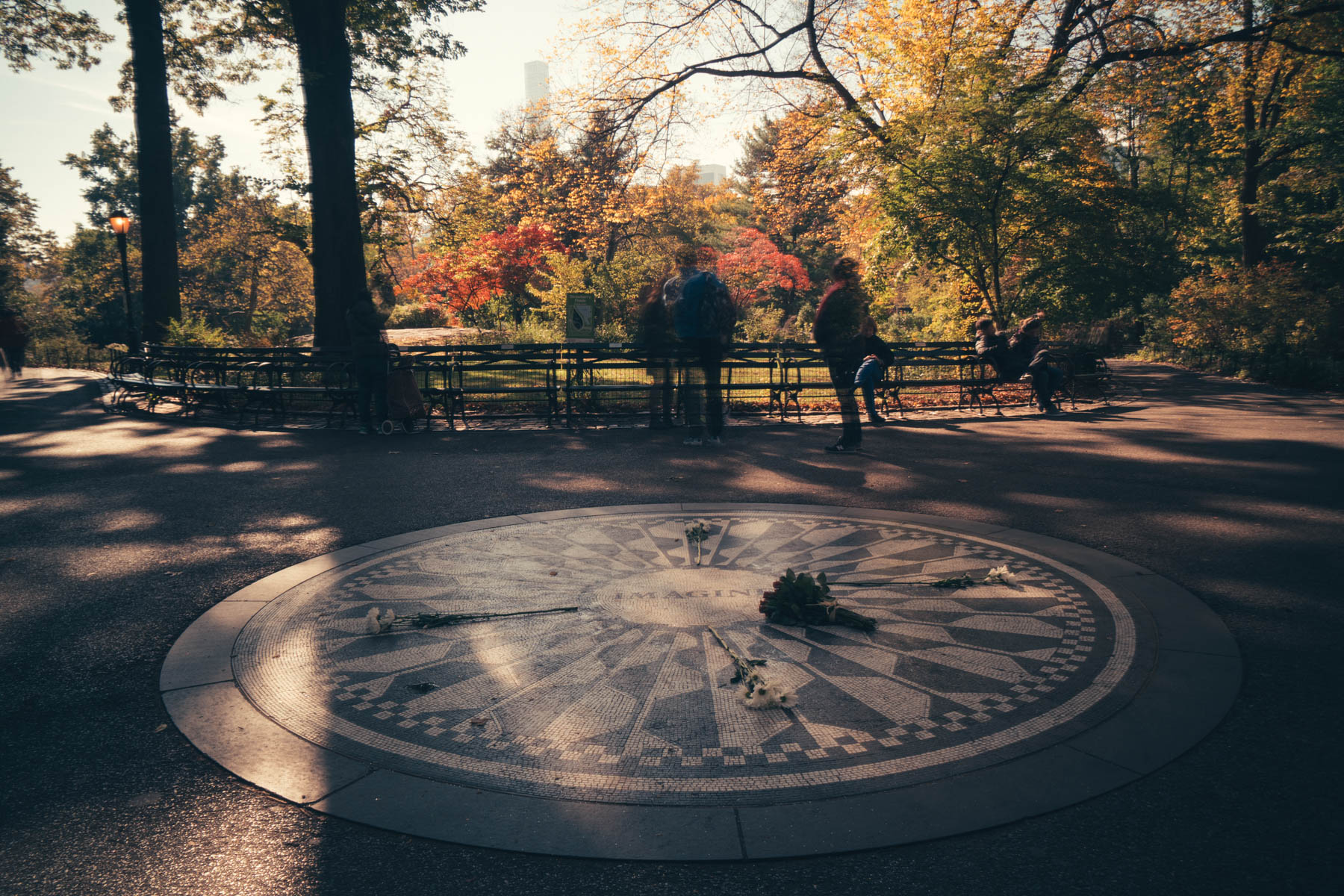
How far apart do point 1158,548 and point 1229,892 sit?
165 inches

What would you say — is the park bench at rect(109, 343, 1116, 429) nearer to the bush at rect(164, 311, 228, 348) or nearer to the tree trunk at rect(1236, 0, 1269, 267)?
the bush at rect(164, 311, 228, 348)

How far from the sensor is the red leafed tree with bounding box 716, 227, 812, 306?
4403 centimetres

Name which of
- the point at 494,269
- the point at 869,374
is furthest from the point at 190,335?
the point at 494,269

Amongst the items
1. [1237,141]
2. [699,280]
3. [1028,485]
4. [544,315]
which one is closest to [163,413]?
[699,280]

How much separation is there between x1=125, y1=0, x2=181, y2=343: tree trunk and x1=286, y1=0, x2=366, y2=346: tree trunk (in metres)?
5.41

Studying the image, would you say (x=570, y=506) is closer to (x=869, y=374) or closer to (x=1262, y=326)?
(x=869, y=374)

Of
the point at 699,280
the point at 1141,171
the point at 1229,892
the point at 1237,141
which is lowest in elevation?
the point at 1229,892

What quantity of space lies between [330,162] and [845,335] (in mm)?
11944

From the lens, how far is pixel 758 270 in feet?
147

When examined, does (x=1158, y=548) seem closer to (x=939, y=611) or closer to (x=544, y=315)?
(x=939, y=611)

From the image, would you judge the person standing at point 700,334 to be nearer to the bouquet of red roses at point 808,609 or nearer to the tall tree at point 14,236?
the bouquet of red roses at point 808,609

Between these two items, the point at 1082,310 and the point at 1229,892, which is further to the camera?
the point at 1082,310

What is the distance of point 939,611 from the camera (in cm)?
451

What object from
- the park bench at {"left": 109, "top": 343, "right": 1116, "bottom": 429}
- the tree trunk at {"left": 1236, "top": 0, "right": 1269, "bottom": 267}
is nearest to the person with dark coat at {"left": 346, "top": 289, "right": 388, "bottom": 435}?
the park bench at {"left": 109, "top": 343, "right": 1116, "bottom": 429}
